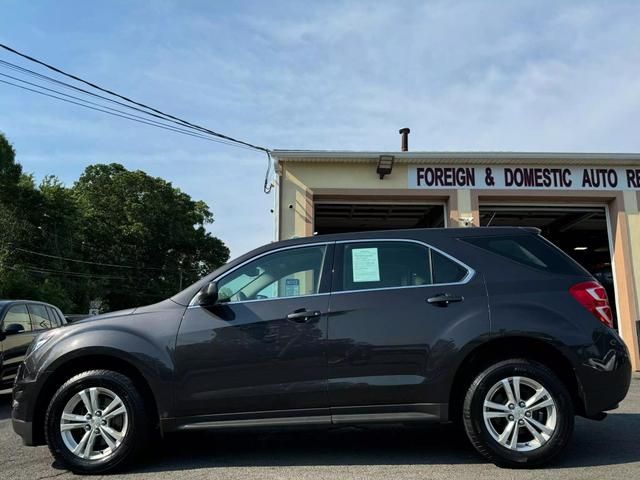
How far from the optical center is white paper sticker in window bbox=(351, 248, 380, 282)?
445 cm

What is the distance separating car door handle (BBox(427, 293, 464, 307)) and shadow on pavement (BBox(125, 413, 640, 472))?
49.6 inches

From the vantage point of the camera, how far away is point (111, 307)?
47719 mm

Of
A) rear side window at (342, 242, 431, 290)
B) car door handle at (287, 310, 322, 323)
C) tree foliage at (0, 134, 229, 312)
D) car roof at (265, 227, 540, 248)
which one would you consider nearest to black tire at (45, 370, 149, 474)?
car door handle at (287, 310, 322, 323)

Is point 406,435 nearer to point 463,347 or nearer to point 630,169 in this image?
point 463,347

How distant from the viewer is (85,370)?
442 centimetres

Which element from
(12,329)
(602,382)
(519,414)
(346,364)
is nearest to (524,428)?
(519,414)

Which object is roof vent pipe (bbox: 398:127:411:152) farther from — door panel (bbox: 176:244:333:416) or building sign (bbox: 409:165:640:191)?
door panel (bbox: 176:244:333:416)

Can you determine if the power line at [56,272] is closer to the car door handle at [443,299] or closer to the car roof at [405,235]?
the car roof at [405,235]

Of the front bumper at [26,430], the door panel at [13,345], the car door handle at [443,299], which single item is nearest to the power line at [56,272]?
the door panel at [13,345]

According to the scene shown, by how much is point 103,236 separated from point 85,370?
43046mm

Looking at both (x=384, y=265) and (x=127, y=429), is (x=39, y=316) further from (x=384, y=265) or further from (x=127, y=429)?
(x=384, y=265)

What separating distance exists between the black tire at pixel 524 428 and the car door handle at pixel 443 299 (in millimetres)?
576

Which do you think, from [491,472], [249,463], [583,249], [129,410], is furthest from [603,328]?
[583,249]

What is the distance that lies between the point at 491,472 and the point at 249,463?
1.85 meters
